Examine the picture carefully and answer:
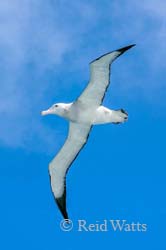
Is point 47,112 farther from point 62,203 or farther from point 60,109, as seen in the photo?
point 62,203

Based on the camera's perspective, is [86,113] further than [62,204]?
No

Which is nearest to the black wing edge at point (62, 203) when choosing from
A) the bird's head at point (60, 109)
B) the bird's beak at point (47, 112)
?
the bird's beak at point (47, 112)

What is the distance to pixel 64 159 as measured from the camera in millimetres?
30562

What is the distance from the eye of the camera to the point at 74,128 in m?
29.3

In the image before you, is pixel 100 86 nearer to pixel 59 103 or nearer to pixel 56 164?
pixel 59 103

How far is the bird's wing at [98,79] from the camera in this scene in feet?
88.6

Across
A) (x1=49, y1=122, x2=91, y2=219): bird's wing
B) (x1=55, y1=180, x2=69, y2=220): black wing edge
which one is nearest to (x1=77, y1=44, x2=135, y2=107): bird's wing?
(x1=49, y1=122, x2=91, y2=219): bird's wing

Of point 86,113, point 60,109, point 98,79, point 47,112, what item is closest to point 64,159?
point 47,112

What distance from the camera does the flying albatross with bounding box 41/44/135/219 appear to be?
27.3m

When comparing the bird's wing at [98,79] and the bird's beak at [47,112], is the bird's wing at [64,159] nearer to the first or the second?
the bird's beak at [47,112]

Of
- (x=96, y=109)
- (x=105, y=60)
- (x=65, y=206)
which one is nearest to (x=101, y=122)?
(x=96, y=109)

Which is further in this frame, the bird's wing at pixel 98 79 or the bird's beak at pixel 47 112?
the bird's beak at pixel 47 112

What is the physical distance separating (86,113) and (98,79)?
1.36 metres

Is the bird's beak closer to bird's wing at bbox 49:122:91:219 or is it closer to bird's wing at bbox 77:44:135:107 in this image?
bird's wing at bbox 49:122:91:219
